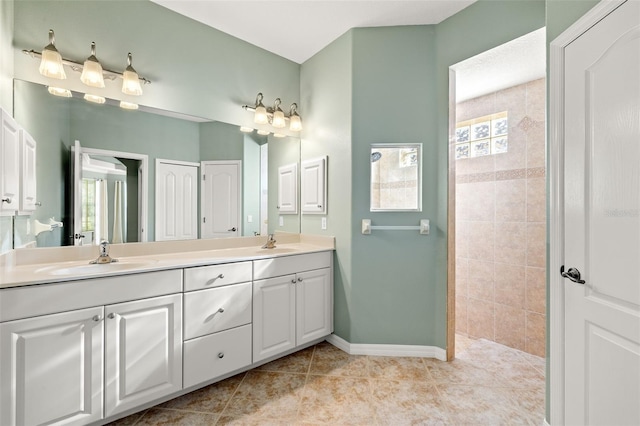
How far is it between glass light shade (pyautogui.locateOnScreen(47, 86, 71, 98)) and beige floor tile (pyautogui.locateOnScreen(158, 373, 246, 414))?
207 centimetres

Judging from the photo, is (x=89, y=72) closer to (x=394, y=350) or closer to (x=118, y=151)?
(x=118, y=151)

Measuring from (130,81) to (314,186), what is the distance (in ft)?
5.43

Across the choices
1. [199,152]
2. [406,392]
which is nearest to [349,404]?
[406,392]

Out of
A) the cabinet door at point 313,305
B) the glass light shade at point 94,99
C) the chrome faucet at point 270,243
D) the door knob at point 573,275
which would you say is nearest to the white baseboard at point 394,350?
the cabinet door at point 313,305

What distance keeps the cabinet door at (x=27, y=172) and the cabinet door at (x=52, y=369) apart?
2.06 ft

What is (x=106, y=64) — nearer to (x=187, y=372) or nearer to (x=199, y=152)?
(x=199, y=152)

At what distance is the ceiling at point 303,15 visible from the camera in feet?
7.26

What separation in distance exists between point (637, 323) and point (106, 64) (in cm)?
318

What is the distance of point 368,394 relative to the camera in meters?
1.93

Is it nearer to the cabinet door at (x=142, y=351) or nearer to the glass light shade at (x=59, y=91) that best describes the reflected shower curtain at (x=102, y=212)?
the glass light shade at (x=59, y=91)

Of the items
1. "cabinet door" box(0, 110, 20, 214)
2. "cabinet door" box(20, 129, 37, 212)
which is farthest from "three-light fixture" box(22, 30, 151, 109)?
"cabinet door" box(0, 110, 20, 214)

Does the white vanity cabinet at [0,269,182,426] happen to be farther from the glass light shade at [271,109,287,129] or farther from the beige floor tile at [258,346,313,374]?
the glass light shade at [271,109,287,129]

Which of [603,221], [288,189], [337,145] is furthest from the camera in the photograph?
[288,189]

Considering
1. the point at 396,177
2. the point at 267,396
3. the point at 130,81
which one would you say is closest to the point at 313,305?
the point at 267,396
